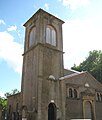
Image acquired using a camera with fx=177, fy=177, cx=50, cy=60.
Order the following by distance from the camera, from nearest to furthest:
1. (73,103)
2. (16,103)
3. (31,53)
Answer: (73,103)
(31,53)
(16,103)

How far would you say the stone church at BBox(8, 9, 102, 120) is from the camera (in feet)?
73.5

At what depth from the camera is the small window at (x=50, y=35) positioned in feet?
87.9

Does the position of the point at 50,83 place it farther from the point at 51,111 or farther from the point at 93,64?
the point at 93,64

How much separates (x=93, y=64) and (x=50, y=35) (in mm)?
19495

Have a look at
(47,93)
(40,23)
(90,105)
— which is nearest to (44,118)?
(47,93)

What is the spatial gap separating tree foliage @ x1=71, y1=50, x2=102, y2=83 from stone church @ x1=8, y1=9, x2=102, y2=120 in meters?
10.4

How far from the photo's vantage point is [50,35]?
89.6 feet

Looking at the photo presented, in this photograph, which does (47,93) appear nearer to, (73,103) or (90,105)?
(73,103)

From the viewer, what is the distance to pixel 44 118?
69.8 ft

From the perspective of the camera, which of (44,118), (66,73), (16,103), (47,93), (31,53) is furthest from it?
(16,103)

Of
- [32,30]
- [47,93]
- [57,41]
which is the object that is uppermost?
[32,30]

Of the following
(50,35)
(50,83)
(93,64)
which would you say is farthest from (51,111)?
(93,64)

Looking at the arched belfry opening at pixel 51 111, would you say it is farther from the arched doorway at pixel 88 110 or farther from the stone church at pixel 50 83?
the arched doorway at pixel 88 110

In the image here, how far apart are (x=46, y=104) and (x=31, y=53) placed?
8.13 metres
